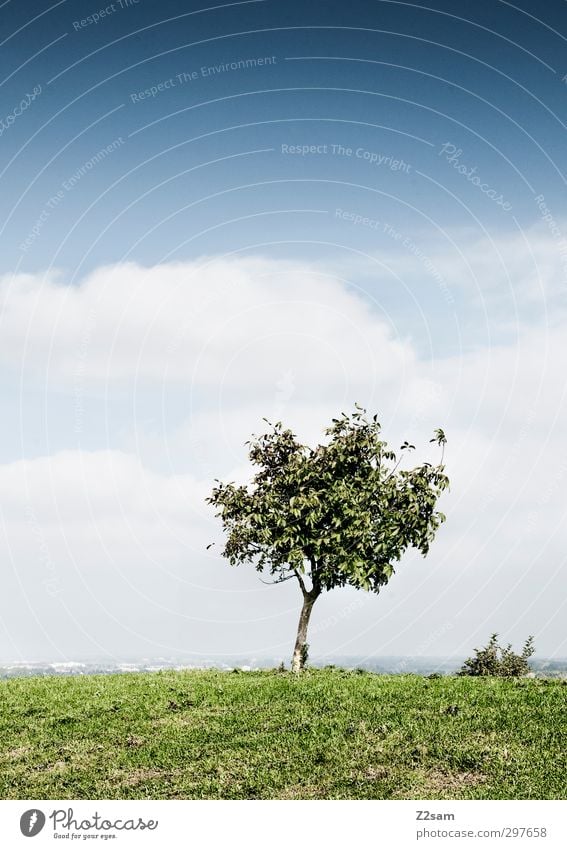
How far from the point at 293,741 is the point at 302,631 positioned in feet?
42.0

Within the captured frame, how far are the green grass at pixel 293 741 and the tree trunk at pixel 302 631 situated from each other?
608cm

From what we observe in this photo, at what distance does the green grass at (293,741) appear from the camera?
16047 mm

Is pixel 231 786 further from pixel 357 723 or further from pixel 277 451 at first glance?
pixel 277 451

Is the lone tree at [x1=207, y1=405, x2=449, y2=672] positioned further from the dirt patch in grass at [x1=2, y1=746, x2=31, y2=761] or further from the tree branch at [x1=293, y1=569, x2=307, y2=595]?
the dirt patch in grass at [x1=2, y1=746, x2=31, y2=761]

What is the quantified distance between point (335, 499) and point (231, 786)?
1483cm

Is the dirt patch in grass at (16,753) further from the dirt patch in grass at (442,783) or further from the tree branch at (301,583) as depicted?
the tree branch at (301,583)

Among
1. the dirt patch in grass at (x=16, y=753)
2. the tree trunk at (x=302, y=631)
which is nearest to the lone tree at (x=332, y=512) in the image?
the tree trunk at (x=302, y=631)

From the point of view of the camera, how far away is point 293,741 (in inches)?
725

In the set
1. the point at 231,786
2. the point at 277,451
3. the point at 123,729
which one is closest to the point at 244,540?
the point at 277,451

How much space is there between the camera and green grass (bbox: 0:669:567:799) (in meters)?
16.0

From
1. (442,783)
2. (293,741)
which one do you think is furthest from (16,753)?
(442,783)

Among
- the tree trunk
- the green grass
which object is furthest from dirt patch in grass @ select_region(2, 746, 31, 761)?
the tree trunk

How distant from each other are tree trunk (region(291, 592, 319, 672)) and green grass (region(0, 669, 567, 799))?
608 cm
